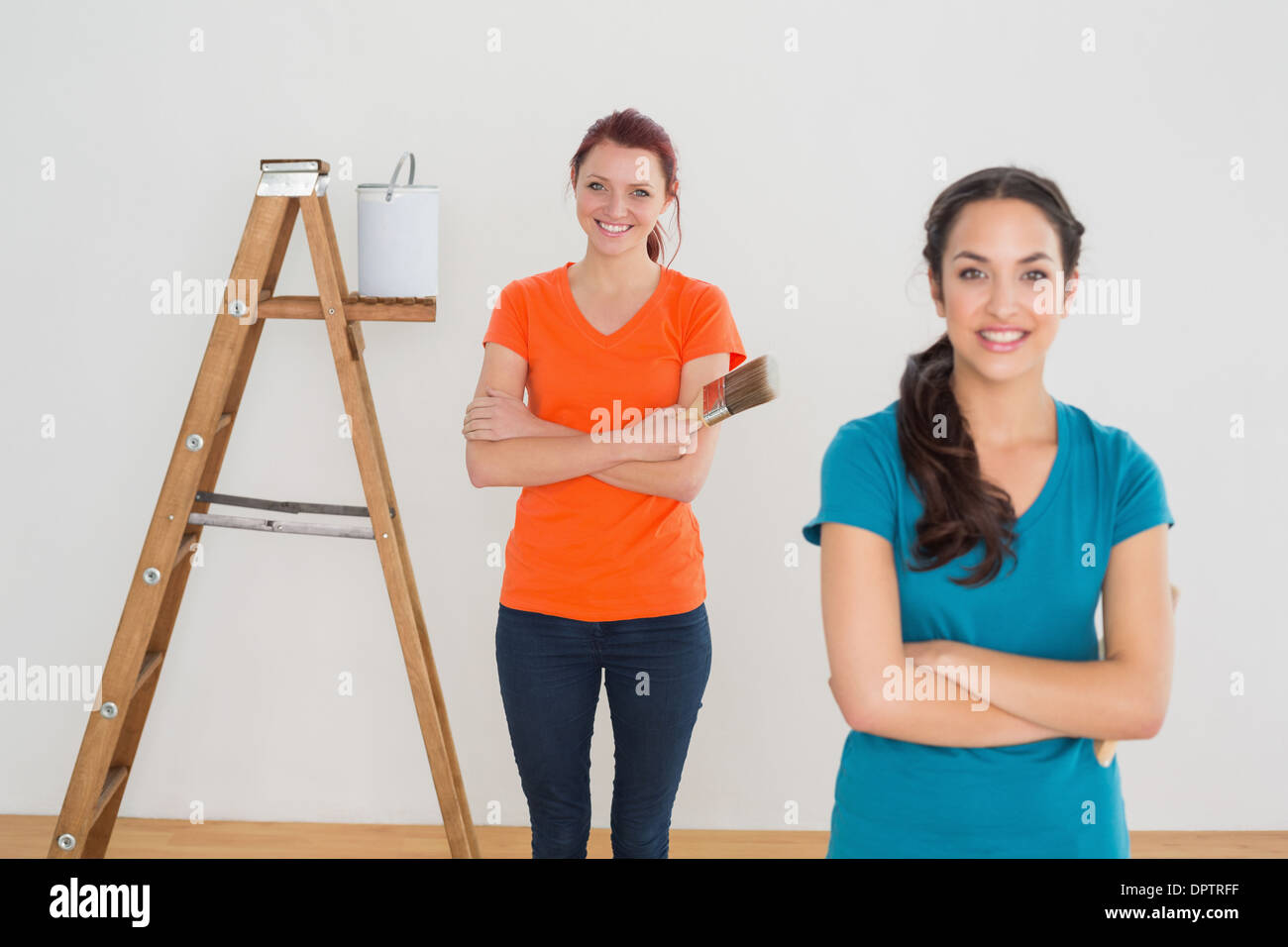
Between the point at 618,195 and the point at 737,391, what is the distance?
437mm

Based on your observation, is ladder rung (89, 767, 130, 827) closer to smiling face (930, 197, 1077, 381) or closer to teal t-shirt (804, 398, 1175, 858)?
teal t-shirt (804, 398, 1175, 858)

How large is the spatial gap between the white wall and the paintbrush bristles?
1004 millimetres

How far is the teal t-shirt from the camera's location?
3.65 ft

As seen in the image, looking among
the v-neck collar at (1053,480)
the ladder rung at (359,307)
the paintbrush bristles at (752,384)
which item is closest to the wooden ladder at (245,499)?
the ladder rung at (359,307)

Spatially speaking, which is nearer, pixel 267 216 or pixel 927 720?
pixel 927 720

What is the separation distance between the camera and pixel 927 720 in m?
1.15

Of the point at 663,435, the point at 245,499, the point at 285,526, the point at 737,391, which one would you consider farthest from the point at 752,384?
the point at 245,499

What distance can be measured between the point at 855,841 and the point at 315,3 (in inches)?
93.6

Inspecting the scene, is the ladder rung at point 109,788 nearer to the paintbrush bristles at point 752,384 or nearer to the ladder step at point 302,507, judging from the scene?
the ladder step at point 302,507

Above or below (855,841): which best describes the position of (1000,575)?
above

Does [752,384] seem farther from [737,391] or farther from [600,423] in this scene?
[600,423]

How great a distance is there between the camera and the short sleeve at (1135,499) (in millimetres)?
1171

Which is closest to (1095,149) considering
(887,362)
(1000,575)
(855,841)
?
(887,362)

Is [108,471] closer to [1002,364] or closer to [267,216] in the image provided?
[267,216]
